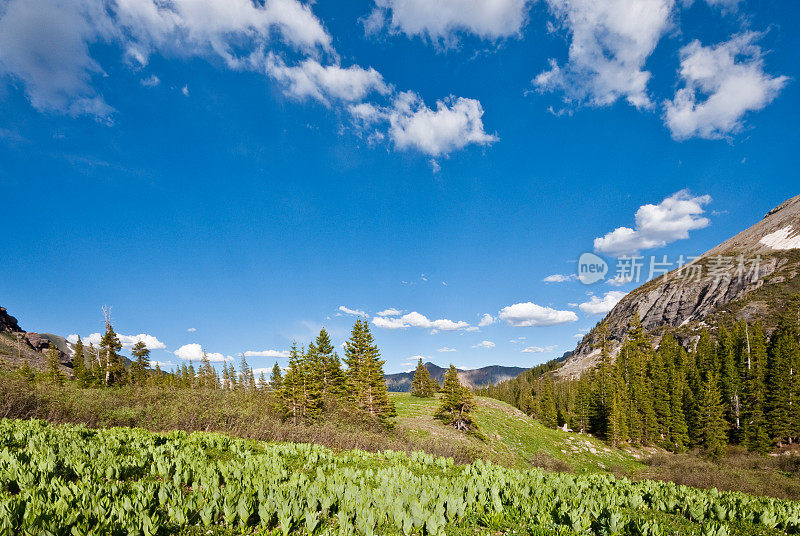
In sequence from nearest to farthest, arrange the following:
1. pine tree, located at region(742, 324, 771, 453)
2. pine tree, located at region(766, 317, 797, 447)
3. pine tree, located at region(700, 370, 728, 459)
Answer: pine tree, located at region(766, 317, 797, 447), pine tree, located at region(742, 324, 771, 453), pine tree, located at region(700, 370, 728, 459)

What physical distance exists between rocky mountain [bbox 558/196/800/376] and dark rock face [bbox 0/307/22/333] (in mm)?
194206

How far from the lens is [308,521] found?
4.44 m

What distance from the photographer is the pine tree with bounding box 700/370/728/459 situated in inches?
1626

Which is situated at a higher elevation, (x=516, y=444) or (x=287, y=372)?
(x=287, y=372)

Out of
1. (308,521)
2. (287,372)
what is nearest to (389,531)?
(308,521)

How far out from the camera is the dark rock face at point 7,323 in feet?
374

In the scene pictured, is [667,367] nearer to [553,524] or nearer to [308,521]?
[553,524]

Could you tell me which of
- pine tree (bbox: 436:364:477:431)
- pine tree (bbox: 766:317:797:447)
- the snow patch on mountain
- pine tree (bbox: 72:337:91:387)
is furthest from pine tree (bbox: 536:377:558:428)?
the snow patch on mountain

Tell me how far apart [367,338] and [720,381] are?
52.0m

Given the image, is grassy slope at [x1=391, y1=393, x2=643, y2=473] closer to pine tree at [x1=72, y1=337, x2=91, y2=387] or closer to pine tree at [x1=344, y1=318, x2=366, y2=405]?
pine tree at [x1=344, y1=318, x2=366, y2=405]

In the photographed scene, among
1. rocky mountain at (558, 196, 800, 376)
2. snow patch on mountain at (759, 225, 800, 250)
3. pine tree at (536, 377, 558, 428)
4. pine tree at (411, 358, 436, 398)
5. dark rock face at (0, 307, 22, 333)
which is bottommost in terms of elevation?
pine tree at (536, 377, 558, 428)

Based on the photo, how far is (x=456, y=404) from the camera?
105 ft

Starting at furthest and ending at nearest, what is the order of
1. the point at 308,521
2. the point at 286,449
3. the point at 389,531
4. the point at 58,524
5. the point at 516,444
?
the point at 516,444, the point at 286,449, the point at 389,531, the point at 308,521, the point at 58,524

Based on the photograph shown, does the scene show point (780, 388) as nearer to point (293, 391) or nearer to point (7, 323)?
point (293, 391)
